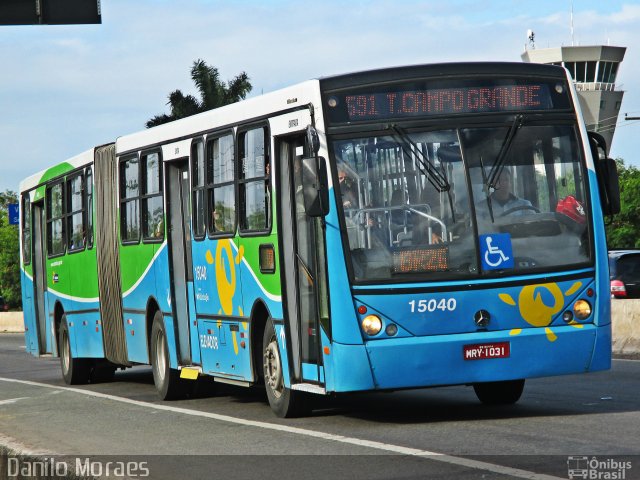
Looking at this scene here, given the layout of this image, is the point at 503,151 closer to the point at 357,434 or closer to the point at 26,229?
the point at 357,434

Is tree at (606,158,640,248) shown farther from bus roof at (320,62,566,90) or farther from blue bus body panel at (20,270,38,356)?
bus roof at (320,62,566,90)

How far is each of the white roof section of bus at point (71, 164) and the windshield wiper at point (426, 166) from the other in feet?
31.5

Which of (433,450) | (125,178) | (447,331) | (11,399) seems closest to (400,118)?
(447,331)

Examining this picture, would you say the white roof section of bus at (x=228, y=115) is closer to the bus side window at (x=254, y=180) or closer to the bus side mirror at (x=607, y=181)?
the bus side window at (x=254, y=180)

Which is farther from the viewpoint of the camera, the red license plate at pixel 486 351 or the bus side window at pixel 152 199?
the bus side window at pixel 152 199

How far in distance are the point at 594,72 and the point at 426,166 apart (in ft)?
330

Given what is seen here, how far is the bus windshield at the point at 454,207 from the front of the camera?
12.0m

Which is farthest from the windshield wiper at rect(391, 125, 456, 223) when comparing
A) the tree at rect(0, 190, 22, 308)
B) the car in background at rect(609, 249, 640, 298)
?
the tree at rect(0, 190, 22, 308)

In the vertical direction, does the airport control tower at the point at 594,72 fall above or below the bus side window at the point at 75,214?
above

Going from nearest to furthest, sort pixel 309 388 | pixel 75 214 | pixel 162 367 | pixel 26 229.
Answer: pixel 309 388 → pixel 162 367 → pixel 75 214 → pixel 26 229

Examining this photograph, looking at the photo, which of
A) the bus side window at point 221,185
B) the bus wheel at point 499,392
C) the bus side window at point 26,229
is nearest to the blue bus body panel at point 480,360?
the bus wheel at point 499,392

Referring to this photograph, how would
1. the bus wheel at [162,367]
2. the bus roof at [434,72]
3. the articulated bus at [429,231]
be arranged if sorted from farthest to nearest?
the bus wheel at [162,367]
the bus roof at [434,72]
the articulated bus at [429,231]

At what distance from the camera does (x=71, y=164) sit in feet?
73.1

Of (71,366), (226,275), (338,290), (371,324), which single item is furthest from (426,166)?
(71,366)
